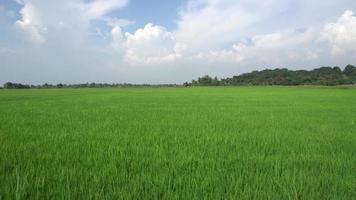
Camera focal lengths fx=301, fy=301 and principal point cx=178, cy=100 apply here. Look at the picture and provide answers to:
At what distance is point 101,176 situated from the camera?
127 inches

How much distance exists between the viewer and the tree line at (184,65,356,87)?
7910 centimetres

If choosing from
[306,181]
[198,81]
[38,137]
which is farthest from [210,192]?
[198,81]

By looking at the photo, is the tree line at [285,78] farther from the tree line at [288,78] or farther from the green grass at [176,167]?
the green grass at [176,167]

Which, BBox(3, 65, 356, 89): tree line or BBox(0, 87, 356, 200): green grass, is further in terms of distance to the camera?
BBox(3, 65, 356, 89): tree line

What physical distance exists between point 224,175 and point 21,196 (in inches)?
78.9

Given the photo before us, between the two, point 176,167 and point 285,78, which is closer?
point 176,167

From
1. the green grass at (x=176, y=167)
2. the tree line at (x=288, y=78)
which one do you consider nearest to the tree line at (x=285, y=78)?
the tree line at (x=288, y=78)

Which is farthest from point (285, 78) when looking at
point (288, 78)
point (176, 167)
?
point (176, 167)

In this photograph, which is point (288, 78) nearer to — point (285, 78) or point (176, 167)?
point (285, 78)

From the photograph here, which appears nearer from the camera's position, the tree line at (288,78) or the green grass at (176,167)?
the green grass at (176,167)

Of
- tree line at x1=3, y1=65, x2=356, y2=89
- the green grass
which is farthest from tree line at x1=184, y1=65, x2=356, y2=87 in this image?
the green grass

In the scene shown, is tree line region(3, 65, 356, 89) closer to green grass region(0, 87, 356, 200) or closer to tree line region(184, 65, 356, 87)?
tree line region(184, 65, 356, 87)

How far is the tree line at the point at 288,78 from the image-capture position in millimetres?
79100

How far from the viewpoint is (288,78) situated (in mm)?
91625
